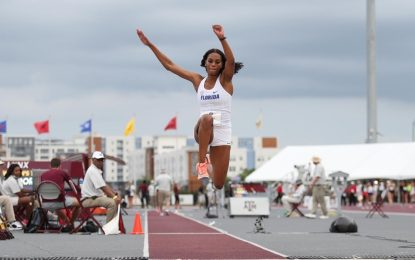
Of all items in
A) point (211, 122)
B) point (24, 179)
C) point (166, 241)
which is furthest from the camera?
point (24, 179)

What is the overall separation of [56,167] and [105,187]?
5.22 feet

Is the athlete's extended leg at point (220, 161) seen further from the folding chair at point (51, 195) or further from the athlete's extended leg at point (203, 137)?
the folding chair at point (51, 195)

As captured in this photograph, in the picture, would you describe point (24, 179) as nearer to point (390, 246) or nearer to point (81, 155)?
point (81, 155)

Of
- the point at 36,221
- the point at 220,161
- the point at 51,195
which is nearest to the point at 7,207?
the point at 36,221

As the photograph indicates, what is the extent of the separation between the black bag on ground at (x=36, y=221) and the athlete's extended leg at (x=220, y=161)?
10667 mm

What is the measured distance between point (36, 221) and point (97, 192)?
65.4 inches

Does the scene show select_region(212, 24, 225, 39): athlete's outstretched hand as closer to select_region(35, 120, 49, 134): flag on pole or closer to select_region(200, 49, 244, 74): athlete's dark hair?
select_region(200, 49, 244, 74): athlete's dark hair

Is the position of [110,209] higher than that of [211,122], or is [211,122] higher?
[211,122]

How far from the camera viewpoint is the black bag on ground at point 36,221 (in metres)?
21.8

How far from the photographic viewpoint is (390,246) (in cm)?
1608

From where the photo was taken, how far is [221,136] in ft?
38.9

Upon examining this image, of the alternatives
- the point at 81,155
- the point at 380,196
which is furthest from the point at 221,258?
the point at 380,196

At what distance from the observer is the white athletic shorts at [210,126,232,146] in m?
11.8

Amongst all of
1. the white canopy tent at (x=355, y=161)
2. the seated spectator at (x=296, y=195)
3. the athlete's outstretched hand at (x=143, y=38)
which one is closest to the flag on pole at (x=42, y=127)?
the white canopy tent at (x=355, y=161)
